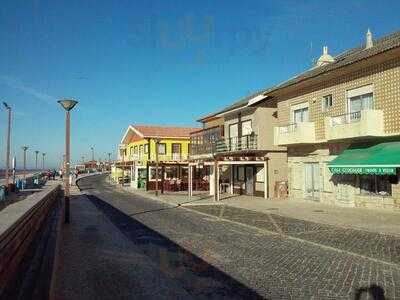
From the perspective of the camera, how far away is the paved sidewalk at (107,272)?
829 cm

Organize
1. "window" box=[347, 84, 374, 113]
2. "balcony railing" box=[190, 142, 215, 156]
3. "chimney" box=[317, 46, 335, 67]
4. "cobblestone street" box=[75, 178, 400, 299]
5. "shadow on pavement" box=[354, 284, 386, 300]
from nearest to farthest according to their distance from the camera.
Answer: "shadow on pavement" box=[354, 284, 386, 300] < "cobblestone street" box=[75, 178, 400, 299] < "window" box=[347, 84, 374, 113] < "chimney" box=[317, 46, 335, 67] < "balcony railing" box=[190, 142, 215, 156]

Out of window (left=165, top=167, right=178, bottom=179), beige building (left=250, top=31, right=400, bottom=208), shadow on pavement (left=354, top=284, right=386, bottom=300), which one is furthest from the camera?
window (left=165, top=167, right=178, bottom=179)

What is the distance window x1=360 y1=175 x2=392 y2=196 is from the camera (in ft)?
70.9

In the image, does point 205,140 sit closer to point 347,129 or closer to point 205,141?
point 205,141

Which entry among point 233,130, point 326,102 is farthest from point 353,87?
point 233,130

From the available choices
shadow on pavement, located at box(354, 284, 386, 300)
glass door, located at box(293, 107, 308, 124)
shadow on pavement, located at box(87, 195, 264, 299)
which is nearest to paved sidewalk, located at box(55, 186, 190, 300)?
shadow on pavement, located at box(87, 195, 264, 299)

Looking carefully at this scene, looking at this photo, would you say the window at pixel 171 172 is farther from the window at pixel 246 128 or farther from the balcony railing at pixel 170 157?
the window at pixel 246 128

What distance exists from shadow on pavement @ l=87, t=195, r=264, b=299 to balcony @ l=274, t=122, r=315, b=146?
13507mm

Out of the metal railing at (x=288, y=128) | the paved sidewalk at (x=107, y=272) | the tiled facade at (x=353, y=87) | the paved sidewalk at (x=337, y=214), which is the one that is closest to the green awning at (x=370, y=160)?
the tiled facade at (x=353, y=87)

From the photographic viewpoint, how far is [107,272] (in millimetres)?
9945

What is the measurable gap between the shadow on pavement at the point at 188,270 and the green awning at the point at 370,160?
34.0ft

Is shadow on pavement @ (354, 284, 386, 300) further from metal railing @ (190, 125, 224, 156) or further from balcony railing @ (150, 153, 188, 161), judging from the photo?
balcony railing @ (150, 153, 188, 161)

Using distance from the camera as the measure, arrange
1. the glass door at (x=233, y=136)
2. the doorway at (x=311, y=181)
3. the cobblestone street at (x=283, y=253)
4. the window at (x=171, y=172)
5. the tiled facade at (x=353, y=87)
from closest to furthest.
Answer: the cobblestone street at (x=283, y=253), the tiled facade at (x=353, y=87), the doorway at (x=311, y=181), the glass door at (x=233, y=136), the window at (x=171, y=172)

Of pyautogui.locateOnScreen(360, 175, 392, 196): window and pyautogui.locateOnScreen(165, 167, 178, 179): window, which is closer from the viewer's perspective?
pyautogui.locateOnScreen(360, 175, 392, 196): window
